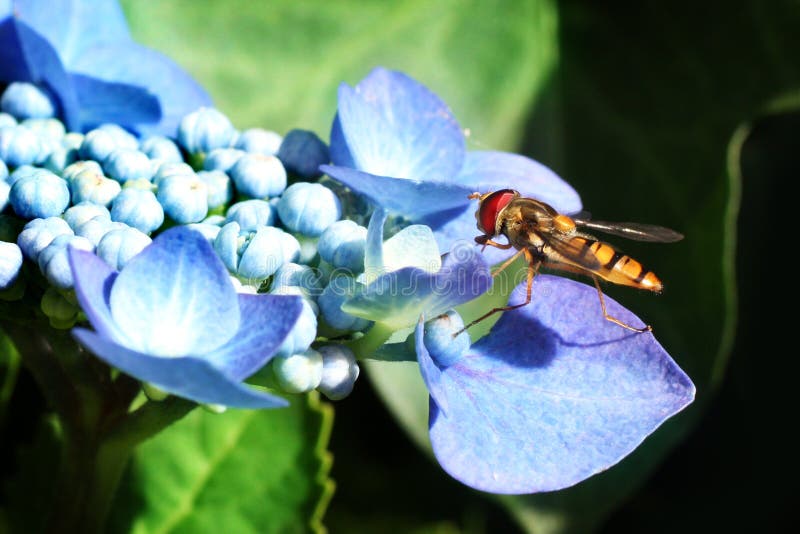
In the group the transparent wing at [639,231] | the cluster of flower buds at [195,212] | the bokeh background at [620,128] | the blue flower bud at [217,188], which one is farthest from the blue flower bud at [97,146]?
the bokeh background at [620,128]

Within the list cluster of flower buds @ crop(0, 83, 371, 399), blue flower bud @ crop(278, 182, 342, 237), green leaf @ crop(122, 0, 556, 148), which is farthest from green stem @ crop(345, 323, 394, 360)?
green leaf @ crop(122, 0, 556, 148)

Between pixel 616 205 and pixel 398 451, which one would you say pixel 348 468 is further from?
pixel 616 205

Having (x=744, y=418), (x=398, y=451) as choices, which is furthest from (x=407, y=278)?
(x=744, y=418)

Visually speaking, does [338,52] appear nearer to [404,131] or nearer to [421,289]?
[404,131]

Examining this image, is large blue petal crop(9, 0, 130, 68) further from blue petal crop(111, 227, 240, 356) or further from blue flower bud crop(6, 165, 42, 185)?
blue petal crop(111, 227, 240, 356)

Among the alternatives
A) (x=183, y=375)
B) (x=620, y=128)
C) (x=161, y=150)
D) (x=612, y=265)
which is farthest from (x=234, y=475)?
(x=620, y=128)

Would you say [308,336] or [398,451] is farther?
[398,451]

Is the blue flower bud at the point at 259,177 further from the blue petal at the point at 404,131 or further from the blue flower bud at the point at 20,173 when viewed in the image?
the blue flower bud at the point at 20,173
